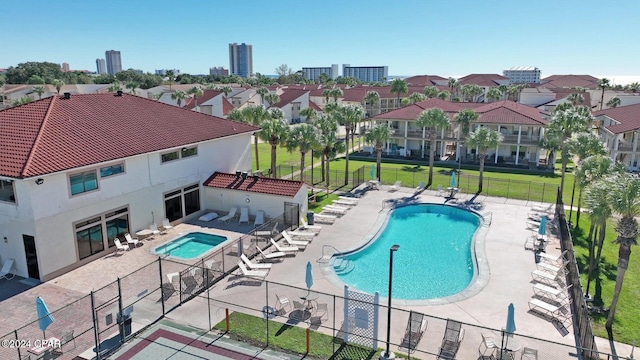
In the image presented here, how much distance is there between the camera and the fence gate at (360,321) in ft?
50.0

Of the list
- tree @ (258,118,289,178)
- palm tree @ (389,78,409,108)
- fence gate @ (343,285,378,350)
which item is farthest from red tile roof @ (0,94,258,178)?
palm tree @ (389,78,409,108)

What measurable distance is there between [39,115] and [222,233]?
1211 cm

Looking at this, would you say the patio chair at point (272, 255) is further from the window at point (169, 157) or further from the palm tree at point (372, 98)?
the palm tree at point (372, 98)

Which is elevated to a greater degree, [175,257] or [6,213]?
[6,213]

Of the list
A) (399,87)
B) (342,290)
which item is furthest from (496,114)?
(342,290)

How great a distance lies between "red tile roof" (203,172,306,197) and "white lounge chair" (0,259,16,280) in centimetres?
1233

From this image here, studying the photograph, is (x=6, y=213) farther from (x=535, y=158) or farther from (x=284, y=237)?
(x=535, y=158)

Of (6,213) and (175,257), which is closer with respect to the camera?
(6,213)

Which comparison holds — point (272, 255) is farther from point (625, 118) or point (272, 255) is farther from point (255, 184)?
point (625, 118)

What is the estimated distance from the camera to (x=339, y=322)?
1689 centimetres

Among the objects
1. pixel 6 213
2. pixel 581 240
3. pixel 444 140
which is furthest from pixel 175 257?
pixel 444 140

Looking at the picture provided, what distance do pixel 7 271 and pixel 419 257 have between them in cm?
2103

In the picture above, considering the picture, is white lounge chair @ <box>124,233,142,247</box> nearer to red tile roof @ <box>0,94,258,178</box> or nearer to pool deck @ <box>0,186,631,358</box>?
pool deck @ <box>0,186,631,358</box>

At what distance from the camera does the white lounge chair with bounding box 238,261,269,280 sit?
67.3 feet
